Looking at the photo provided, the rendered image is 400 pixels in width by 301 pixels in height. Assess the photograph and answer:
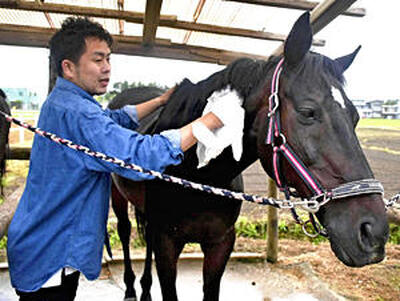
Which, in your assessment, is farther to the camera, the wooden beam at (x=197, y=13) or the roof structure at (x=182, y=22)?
the wooden beam at (x=197, y=13)

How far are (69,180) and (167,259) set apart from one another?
911mm

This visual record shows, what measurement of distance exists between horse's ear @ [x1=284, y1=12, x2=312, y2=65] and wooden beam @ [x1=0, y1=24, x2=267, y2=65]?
239 centimetres

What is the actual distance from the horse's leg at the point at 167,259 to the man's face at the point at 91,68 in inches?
38.3

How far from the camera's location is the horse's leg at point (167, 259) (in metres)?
2.04

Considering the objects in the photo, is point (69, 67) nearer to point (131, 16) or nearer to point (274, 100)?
point (274, 100)

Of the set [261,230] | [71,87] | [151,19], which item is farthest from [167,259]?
[261,230]

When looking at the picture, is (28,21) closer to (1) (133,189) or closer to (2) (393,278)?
(1) (133,189)

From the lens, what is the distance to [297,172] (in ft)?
4.55

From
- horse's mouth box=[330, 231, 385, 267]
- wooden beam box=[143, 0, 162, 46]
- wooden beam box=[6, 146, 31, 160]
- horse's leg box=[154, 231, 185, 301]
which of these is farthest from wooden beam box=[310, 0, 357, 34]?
wooden beam box=[6, 146, 31, 160]

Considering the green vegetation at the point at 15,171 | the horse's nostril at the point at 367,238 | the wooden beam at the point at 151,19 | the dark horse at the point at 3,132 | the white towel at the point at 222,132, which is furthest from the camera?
the green vegetation at the point at 15,171

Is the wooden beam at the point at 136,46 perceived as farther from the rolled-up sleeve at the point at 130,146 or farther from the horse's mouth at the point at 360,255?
the horse's mouth at the point at 360,255

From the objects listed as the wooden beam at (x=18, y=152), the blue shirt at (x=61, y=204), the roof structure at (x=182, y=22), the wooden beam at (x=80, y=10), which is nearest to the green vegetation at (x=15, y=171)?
the wooden beam at (x=18, y=152)

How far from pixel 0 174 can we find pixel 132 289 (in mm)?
1753

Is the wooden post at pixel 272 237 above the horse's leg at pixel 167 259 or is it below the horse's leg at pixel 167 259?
below
